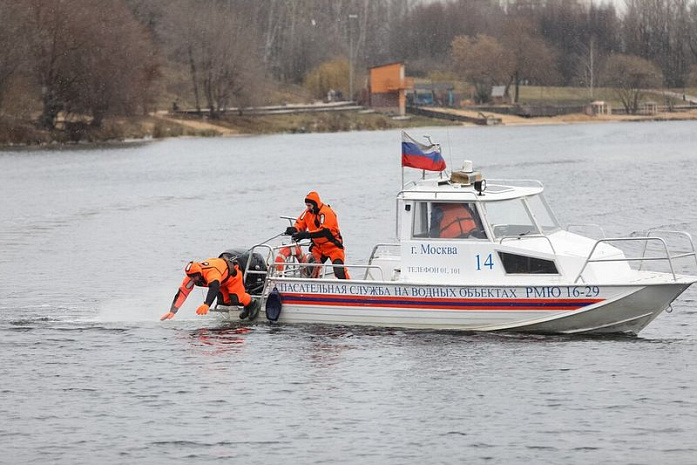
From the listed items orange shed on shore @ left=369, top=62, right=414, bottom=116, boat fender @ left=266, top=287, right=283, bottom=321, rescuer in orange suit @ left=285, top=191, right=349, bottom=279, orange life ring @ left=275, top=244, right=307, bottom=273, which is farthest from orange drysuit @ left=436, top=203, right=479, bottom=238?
orange shed on shore @ left=369, top=62, right=414, bottom=116

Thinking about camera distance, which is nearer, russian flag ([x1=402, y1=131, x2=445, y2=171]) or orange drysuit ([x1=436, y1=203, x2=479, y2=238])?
orange drysuit ([x1=436, y1=203, x2=479, y2=238])

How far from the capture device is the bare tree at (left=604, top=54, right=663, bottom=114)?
474ft

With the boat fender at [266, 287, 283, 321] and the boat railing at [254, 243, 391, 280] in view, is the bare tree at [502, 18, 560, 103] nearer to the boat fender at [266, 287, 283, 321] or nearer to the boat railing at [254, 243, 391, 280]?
the boat railing at [254, 243, 391, 280]

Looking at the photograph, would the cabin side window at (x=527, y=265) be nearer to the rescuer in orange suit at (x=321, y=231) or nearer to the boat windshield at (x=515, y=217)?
the boat windshield at (x=515, y=217)

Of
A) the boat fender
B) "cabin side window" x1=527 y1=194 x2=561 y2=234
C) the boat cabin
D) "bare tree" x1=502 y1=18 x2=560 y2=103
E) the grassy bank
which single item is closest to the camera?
the boat cabin

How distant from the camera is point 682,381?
19.1m

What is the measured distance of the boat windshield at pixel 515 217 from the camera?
2089 centimetres

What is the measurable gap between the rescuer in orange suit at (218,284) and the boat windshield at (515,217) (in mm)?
4504

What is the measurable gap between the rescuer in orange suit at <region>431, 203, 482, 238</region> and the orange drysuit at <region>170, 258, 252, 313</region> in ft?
11.8

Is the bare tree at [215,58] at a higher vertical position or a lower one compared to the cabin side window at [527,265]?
higher

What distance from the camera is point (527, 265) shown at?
806 inches

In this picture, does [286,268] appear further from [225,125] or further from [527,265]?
[225,125]

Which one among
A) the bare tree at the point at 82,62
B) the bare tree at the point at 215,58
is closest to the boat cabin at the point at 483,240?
the bare tree at the point at 82,62

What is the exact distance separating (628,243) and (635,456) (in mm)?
20311
